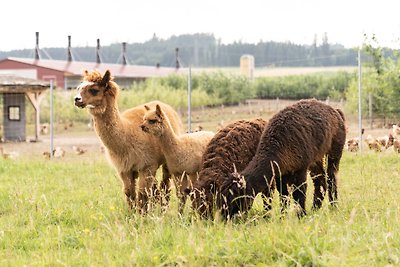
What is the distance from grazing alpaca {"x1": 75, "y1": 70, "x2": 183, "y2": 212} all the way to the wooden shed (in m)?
21.0

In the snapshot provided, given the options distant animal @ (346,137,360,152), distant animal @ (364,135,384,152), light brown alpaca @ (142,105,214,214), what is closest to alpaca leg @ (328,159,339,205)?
light brown alpaca @ (142,105,214,214)

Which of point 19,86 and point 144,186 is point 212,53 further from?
point 144,186

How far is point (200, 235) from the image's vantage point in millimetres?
5828

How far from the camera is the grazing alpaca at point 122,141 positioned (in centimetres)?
802

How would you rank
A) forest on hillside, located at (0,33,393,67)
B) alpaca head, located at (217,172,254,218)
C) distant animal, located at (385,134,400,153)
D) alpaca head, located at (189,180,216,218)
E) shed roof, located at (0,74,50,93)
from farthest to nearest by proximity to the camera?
1. forest on hillside, located at (0,33,393,67)
2. shed roof, located at (0,74,50,93)
3. distant animal, located at (385,134,400,153)
4. alpaca head, located at (189,180,216,218)
5. alpaca head, located at (217,172,254,218)

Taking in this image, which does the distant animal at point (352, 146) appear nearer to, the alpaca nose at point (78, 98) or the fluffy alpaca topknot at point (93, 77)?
the fluffy alpaca topknot at point (93, 77)

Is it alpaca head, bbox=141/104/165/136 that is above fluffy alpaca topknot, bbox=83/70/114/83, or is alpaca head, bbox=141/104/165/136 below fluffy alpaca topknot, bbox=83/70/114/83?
below

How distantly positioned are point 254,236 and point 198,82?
39531 millimetres

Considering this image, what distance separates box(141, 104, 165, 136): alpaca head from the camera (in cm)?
784

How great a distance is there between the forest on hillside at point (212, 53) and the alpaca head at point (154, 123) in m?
35.8

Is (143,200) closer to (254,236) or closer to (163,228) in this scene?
(163,228)

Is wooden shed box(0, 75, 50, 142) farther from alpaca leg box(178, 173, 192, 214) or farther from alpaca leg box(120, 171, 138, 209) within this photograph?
alpaca leg box(178, 173, 192, 214)

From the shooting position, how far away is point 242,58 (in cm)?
5622

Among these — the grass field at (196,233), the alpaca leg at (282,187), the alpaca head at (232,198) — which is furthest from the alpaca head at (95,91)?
the alpaca leg at (282,187)
